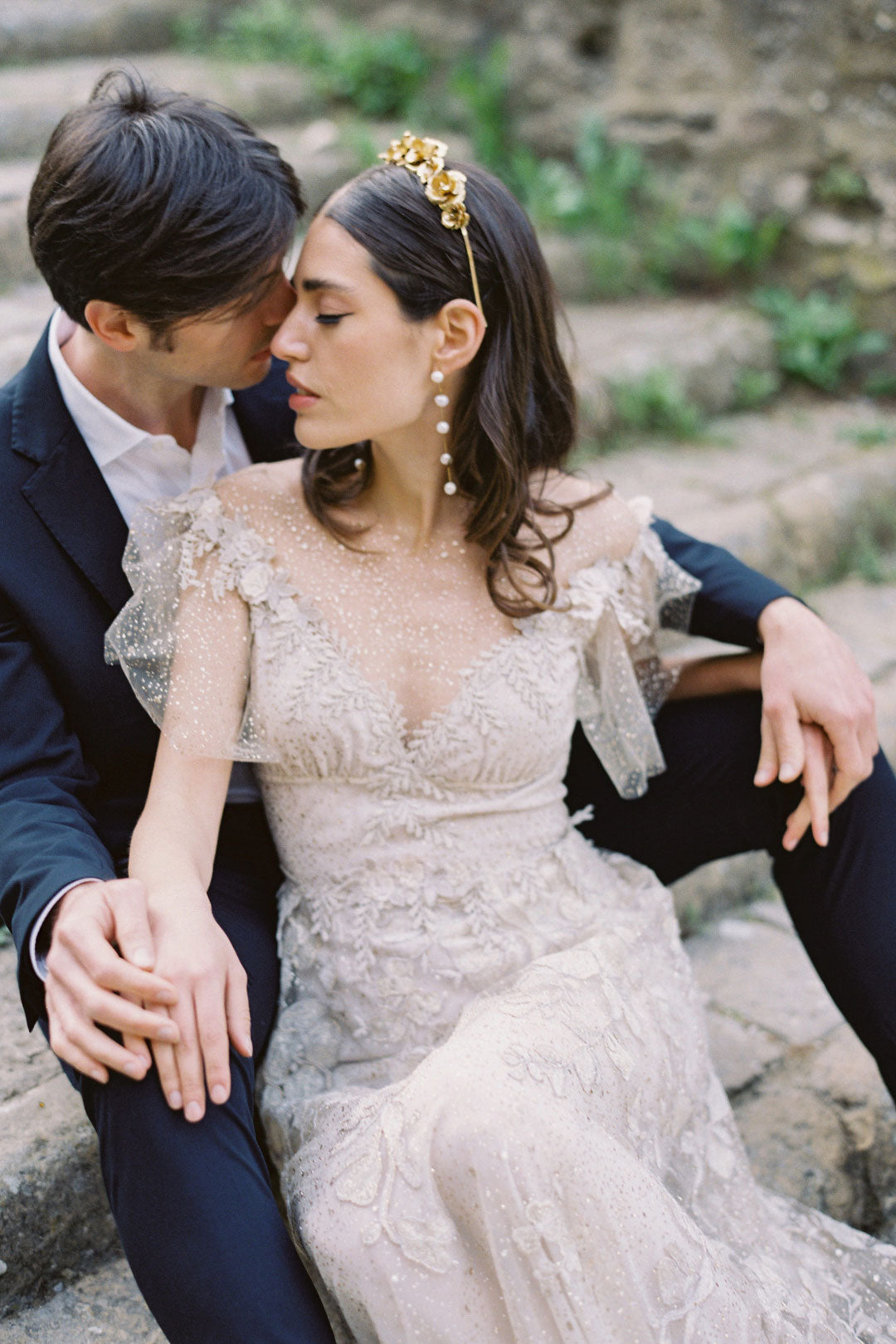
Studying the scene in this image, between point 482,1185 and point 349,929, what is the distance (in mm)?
540

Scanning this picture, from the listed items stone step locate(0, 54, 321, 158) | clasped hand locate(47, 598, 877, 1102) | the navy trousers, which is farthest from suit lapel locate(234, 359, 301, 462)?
stone step locate(0, 54, 321, 158)

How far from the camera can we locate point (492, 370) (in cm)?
200

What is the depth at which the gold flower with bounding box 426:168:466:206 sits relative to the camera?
184 cm

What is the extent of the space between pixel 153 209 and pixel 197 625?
2.11 feet

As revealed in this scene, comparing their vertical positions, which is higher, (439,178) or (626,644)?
(439,178)

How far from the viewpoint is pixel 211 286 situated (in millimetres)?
1915

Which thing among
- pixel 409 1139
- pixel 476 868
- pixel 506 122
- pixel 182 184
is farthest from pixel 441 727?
pixel 506 122

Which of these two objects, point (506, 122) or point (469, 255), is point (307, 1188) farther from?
point (506, 122)

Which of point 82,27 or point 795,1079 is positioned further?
point 82,27

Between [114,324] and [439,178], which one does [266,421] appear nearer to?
[114,324]

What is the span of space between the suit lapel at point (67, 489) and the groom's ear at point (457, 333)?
60cm

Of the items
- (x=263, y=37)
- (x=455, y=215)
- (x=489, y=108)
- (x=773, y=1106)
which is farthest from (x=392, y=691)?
(x=263, y=37)

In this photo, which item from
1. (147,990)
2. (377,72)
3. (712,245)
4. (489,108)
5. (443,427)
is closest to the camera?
(147,990)

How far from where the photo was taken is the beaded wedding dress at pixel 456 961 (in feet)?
4.86
